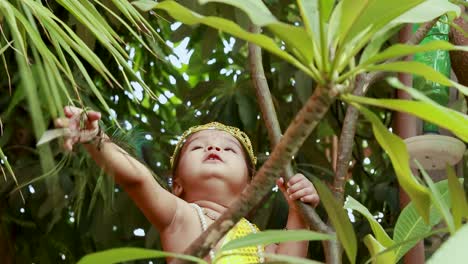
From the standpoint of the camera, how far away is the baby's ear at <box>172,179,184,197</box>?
129cm

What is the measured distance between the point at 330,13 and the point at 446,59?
65 cm

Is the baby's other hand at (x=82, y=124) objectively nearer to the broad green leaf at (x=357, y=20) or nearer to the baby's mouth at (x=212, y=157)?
the broad green leaf at (x=357, y=20)

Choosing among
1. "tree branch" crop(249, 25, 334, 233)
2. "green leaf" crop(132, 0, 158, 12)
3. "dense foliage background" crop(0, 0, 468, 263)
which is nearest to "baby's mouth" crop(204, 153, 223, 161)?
"tree branch" crop(249, 25, 334, 233)

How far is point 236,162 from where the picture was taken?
1275 millimetres

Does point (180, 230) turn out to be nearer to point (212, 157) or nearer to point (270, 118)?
point (212, 157)

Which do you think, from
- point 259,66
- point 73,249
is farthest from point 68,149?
point 73,249

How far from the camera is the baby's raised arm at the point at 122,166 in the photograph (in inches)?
26.6

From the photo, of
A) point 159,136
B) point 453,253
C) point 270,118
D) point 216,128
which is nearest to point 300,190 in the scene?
point 270,118

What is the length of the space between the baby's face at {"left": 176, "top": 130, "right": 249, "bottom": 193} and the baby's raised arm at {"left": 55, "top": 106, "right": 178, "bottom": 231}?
114 mm

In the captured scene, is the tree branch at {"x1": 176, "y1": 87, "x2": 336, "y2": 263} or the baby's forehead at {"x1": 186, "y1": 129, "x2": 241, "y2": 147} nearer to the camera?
the tree branch at {"x1": 176, "y1": 87, "x2": 336, "y2": 263}

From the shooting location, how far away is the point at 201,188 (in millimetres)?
1249

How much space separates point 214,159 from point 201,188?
0.04 meters

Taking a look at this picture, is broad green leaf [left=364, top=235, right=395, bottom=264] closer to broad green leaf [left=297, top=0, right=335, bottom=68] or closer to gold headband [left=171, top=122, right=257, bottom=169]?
broad green leaf [left=297, top=0, right=335, bottom=68]

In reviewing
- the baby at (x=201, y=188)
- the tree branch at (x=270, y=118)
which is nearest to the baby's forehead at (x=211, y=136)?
the baby at (x=201, y=188)
